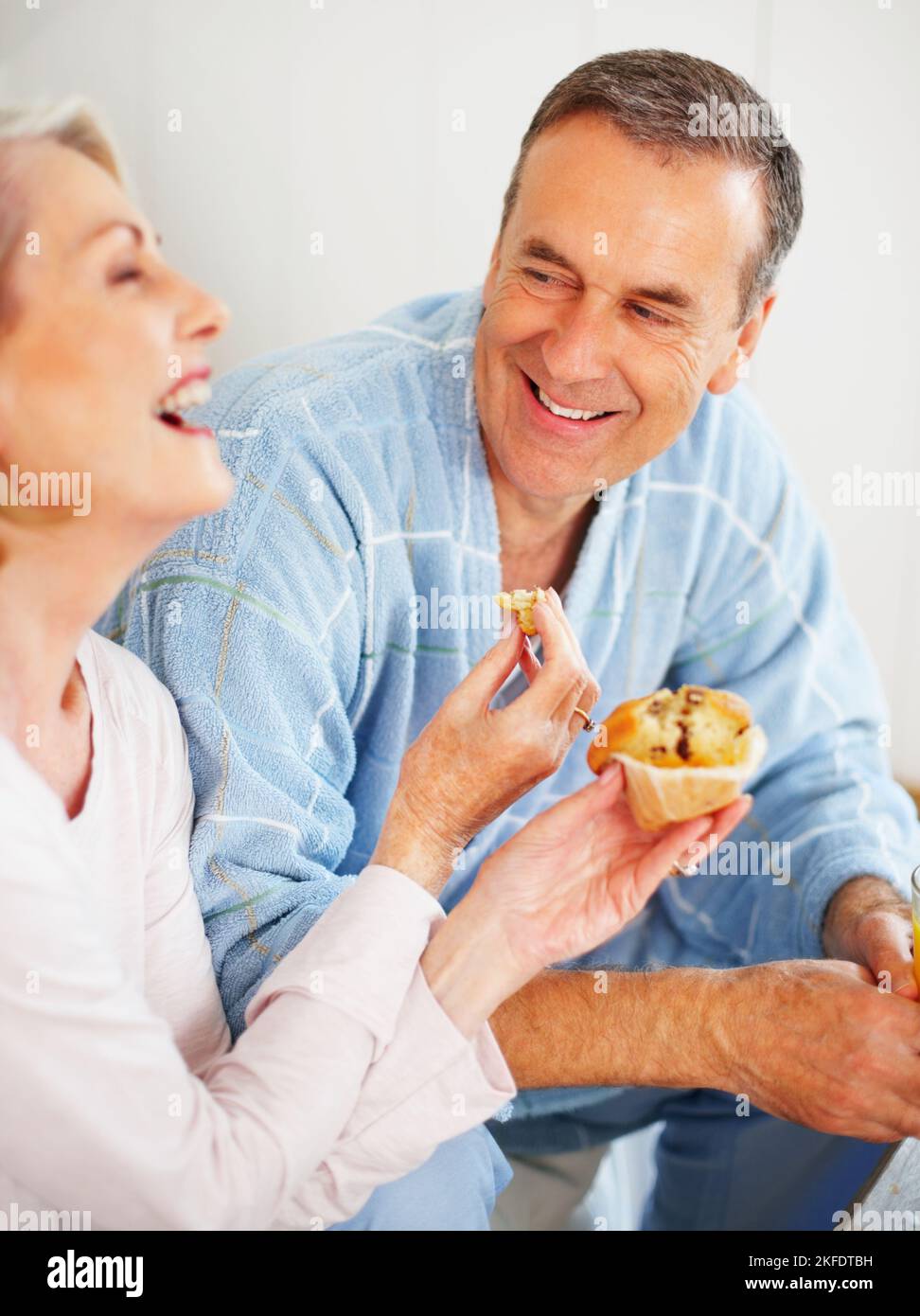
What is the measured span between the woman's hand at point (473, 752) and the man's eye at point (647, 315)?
0.41 meters

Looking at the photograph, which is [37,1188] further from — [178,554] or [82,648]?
[178,554]

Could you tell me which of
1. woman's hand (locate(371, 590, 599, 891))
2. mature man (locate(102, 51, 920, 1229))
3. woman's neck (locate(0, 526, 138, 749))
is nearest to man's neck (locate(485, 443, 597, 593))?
mature man (locate(102, 51, 920, 1229))

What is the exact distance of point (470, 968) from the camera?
0.98m

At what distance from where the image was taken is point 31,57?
1.25m

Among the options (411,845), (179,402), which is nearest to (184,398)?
(179,402)

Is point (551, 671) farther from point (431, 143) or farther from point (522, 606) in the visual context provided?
point (431, 143)

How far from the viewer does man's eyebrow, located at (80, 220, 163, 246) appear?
851 millimetres

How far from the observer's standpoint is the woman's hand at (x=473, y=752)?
1.02 metres

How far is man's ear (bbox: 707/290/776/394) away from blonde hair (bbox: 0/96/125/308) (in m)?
0.79

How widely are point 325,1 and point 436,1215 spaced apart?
1.35 meters

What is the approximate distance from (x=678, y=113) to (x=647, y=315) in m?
0.19
